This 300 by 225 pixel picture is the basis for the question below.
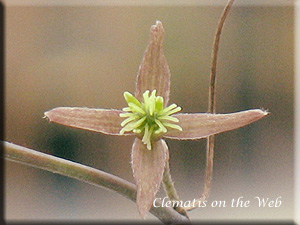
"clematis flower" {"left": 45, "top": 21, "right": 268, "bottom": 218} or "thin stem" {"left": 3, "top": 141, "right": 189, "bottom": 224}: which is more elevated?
"clematis flower" {"left": 45, "top": 21, "right": 268, "bottom": 218}

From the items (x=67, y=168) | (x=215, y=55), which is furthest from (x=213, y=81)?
(x=67, y=168)

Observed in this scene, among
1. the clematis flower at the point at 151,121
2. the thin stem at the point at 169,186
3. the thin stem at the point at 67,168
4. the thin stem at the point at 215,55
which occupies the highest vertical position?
the thin stem at the point at 215,55

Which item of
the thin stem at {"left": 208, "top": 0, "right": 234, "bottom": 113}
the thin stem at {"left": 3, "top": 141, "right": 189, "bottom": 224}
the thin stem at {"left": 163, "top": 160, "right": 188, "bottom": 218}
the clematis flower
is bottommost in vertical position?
the thin stem at {"left": 163, "top": 160, "right": 188, "bottom": 218}

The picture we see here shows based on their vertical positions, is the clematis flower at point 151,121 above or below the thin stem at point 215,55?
below

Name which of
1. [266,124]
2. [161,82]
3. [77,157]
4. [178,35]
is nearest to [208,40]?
[178,35]

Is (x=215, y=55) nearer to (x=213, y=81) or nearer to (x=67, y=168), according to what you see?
(x=213, y=81)

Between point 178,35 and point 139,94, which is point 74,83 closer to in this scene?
point 178,35
